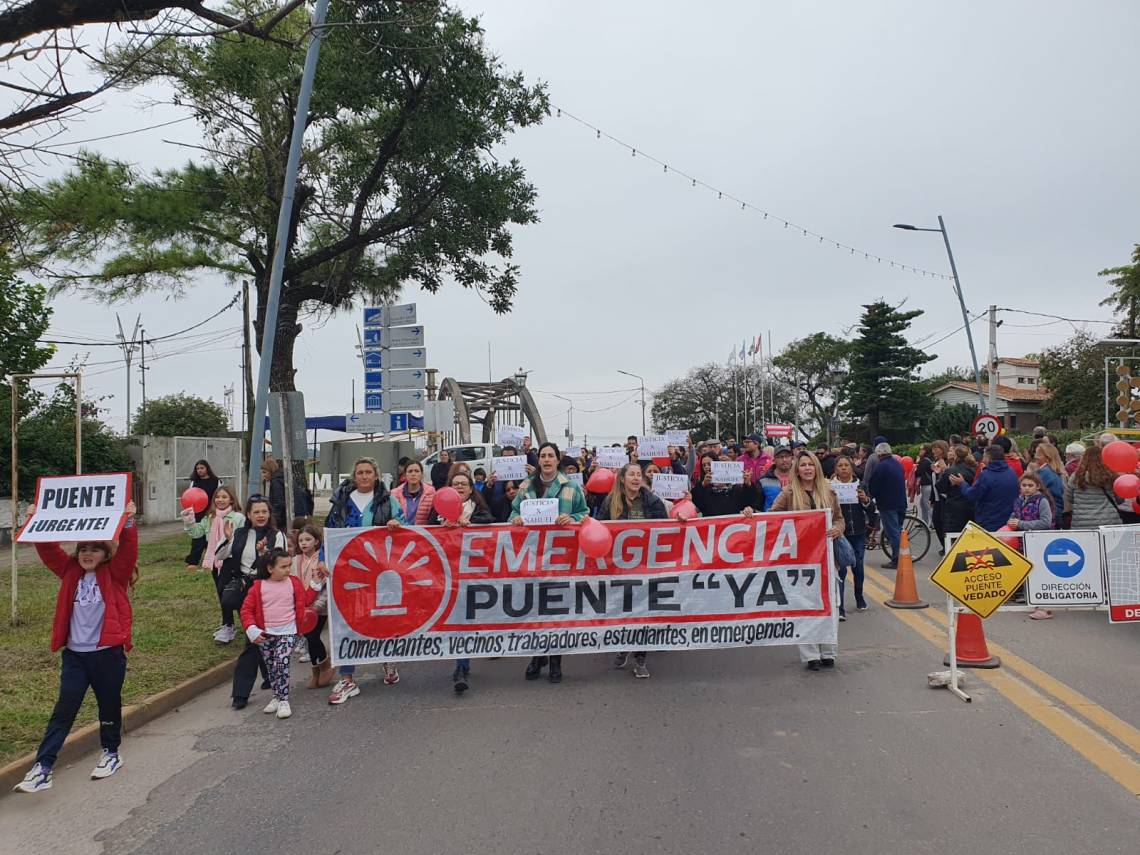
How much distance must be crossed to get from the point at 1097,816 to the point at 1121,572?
12.6ft

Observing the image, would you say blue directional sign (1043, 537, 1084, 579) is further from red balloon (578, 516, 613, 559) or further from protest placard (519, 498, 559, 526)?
protest placard (519, 498, 559, 526)

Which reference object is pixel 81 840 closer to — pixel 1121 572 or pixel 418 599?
pixel 418 599

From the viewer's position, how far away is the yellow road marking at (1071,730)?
4.77 metres

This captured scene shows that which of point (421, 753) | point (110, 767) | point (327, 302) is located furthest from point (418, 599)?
point (327, 302)

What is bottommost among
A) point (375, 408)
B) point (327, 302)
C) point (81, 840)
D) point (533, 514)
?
point (81, 840)

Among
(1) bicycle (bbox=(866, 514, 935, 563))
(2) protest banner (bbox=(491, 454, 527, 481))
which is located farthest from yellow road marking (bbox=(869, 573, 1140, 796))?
(2) protest banner (bbox=(491, 454, 527, 481))

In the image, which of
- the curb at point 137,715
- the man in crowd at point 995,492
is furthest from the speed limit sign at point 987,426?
the curb at point 137,715

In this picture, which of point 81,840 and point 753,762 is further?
point 753,762

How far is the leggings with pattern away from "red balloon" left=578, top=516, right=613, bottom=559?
7.47 feet

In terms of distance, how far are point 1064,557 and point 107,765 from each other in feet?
23.3

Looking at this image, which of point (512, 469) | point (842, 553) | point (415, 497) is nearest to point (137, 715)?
point (415, 497)

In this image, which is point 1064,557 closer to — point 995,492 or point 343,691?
point 995,492

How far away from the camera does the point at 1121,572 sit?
740cm

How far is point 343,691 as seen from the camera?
6934 mm
